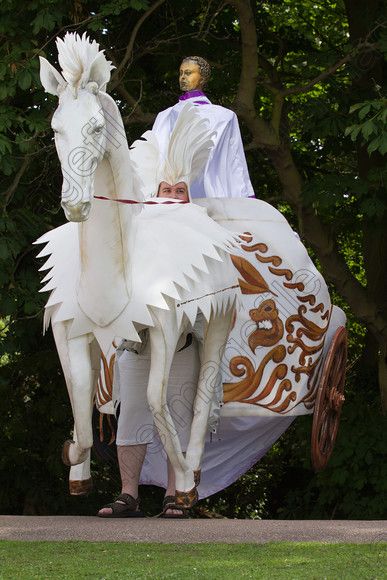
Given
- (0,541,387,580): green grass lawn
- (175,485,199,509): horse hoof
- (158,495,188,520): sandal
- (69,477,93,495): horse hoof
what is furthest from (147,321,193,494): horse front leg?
(0,541,387,580): green grass lawn

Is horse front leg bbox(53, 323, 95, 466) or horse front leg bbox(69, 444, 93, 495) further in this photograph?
→ horse front leg bbox(69, 444, 93, 495)

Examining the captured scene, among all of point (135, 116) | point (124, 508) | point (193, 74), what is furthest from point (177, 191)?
point (135, 116)

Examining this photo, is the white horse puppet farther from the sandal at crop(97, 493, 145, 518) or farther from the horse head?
the sandal at crop(97, 493, 145, 518)

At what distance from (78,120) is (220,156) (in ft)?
8.35

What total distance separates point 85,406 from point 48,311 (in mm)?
636

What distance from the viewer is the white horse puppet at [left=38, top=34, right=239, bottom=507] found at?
8.14 meters

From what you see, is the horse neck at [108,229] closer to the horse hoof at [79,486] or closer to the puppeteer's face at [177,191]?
the puppeteer's face at [177,191]

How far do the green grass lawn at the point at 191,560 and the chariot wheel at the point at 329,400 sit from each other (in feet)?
8.69

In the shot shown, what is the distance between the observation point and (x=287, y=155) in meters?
13.3

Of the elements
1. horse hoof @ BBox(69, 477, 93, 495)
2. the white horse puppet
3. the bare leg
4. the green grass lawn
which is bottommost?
the green grass lawn

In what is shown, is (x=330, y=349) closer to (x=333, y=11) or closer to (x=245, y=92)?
(x=245, y=92)

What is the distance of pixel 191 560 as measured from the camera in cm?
733

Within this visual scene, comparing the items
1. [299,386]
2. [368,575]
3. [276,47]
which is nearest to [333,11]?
[276,47]

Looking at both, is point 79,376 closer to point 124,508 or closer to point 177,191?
point 124,508
